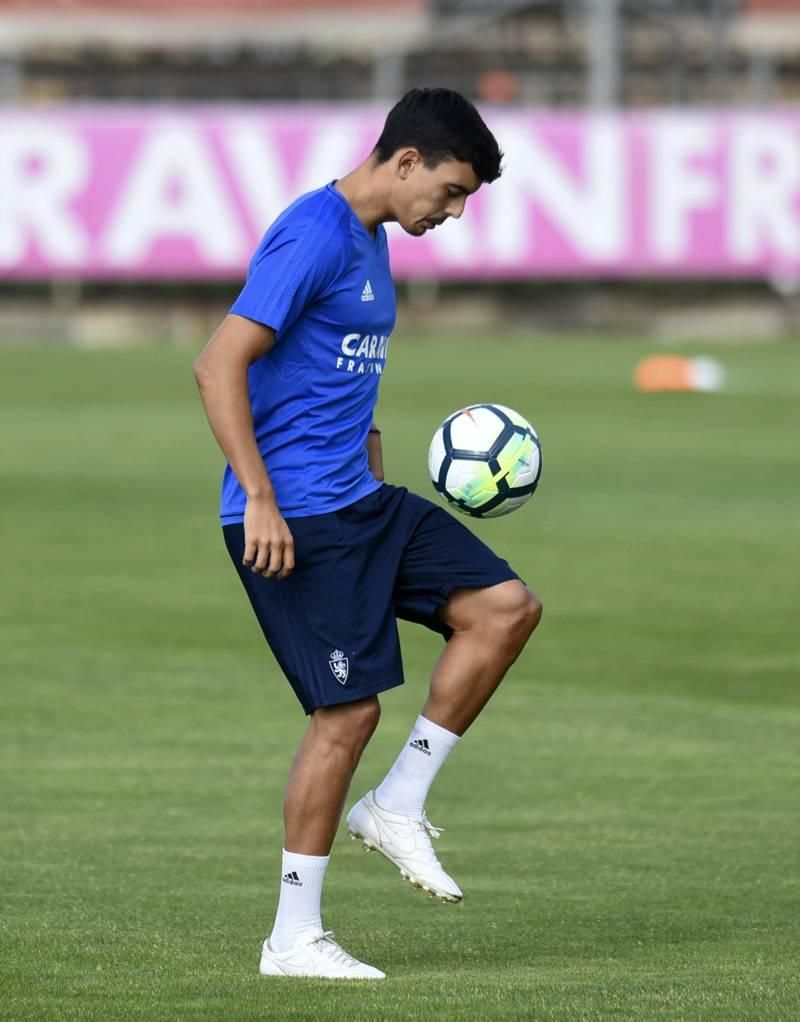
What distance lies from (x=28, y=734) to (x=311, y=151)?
74.3 ft

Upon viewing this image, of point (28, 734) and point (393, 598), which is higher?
point (393, 598)

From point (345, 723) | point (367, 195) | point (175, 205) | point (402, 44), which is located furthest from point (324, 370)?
point (402, 44)

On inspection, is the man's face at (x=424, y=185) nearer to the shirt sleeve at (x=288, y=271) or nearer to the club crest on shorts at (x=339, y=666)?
the shirt sleeve at (x=288, y=271)

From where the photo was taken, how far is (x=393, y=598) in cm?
619

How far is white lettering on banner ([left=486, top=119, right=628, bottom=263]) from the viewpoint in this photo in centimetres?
3130

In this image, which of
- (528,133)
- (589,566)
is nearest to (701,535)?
(589,566)

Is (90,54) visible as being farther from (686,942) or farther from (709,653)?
(686,942)

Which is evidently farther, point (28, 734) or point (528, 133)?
point (528, 133)

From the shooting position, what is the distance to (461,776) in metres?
8.70

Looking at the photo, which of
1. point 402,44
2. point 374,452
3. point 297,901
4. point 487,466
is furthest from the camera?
point 402,44

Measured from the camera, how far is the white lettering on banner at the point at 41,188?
30.7 m

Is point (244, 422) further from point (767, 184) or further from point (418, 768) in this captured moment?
point (767, 184)

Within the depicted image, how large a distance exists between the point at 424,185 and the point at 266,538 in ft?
3.03

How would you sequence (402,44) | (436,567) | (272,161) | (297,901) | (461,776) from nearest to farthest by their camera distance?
(297,901), (436,567), (461,776), (272,161), (402,44)
